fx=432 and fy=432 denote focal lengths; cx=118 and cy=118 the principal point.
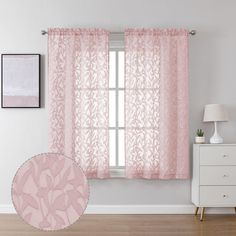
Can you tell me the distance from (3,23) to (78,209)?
2.73 m

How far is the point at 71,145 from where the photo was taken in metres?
5.06

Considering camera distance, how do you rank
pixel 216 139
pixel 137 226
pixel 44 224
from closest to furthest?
pixel 44 224 → pixel 137 226 → pixel 216 139

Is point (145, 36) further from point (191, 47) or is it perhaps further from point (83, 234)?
point (83, 234)

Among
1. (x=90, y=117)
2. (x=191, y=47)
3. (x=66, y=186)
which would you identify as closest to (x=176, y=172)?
(x=90, y=117)

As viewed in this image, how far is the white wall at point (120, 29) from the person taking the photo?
17.2 ft

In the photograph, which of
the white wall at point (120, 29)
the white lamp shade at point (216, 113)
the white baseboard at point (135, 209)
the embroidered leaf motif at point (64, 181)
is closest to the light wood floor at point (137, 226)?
the white baseboard at point (135, 209)

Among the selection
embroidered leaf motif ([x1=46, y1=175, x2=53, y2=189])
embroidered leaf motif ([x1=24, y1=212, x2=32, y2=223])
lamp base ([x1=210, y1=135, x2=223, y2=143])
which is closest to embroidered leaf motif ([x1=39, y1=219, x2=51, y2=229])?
embroidered leaf motif ([x1=24, y1=212, x2=32, y2=223])

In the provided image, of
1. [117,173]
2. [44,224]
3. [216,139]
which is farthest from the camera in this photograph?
[117,173]

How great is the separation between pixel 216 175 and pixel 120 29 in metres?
2.07

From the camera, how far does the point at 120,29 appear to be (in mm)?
5254

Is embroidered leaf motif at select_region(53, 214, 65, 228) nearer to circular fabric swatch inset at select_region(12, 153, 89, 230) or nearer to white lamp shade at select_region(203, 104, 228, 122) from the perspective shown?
circular fabric swatch inset at select_region(12, 153, 89, 230)

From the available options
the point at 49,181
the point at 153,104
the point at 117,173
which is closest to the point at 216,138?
the point at 153,104

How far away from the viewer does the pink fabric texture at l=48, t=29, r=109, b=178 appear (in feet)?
16.7

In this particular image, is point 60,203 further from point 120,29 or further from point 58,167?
point 120,29
